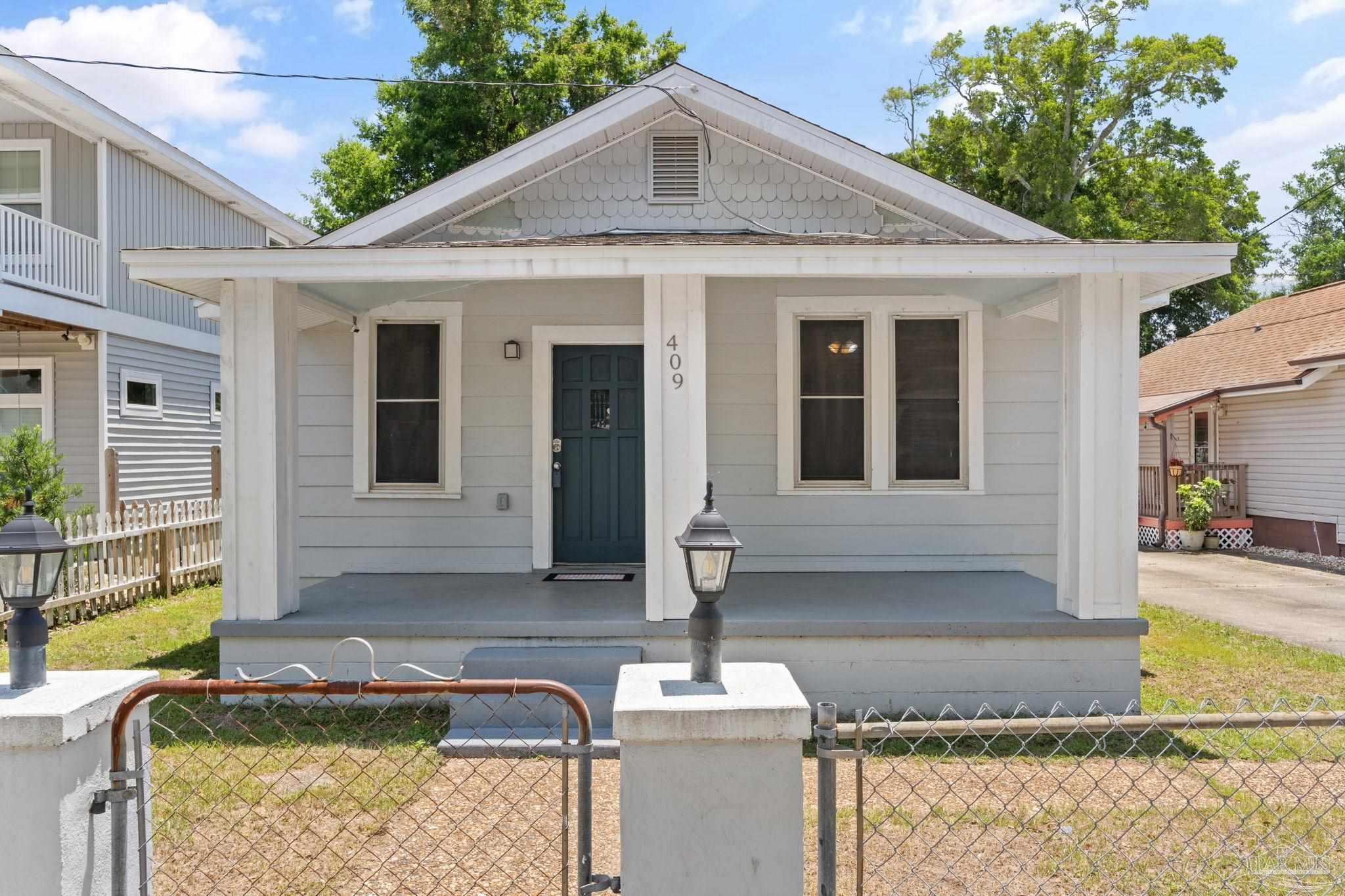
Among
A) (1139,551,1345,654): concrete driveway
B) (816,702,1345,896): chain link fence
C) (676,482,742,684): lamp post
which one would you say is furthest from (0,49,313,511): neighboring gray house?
(1139,551,1345,654): concrete driveway

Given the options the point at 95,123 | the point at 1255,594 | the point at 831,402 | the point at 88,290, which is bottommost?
the point at 1255,594

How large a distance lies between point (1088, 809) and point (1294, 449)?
14.5 meters

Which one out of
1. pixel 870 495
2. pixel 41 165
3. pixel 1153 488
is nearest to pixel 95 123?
pixel 41 165

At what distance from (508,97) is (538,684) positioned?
24.0 m

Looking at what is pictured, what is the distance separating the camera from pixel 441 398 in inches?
326

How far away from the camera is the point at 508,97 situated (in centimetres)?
2442

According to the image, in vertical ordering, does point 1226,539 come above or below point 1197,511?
below

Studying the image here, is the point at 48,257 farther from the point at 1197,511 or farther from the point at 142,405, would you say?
the point at 1197,511

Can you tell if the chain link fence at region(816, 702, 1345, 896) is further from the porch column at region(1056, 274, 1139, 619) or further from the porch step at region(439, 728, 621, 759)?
the porch step at region(439, 728, 621, 759)

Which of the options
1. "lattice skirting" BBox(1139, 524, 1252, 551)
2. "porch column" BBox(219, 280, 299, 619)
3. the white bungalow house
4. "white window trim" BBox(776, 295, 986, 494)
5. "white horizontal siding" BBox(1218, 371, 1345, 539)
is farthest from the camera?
"lattice skirting" BBox(1139, 524, 1252, 551)

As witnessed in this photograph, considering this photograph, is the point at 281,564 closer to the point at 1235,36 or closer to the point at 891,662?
the point at 891,662

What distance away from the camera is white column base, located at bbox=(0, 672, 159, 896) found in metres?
2.31

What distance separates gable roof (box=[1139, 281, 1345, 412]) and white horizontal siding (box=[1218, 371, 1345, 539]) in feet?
1.50

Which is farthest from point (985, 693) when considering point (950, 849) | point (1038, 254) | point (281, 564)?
point (281, 564)
